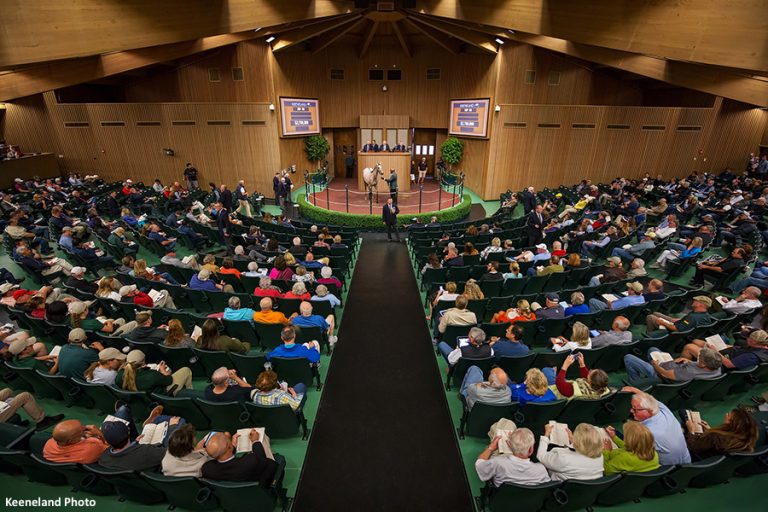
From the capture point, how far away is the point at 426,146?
2148 cm

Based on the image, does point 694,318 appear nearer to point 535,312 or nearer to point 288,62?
point 535,312

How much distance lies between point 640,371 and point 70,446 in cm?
620

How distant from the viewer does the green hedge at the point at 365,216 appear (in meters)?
13.2

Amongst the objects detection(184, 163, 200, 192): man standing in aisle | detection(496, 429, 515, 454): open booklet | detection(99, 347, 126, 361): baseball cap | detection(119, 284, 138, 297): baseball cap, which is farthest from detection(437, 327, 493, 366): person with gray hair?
detection(184, 163, 200, 192): man standing in aisle

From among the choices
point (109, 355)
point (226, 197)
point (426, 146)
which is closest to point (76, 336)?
point (109, 355)

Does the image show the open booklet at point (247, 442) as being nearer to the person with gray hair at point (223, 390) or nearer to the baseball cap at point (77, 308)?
the person with gray hair at point (223, 390)

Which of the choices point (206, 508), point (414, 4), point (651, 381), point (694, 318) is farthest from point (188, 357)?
point (414, 4)

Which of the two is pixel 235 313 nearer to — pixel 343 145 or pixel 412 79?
pixel 343 145

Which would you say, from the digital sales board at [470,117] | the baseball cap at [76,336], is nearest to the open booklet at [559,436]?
the baseball cap at [76,336]

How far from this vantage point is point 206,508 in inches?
127

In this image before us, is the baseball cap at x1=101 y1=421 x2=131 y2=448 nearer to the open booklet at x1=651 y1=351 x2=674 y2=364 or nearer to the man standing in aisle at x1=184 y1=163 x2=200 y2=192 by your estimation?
the open booklet at x1=651 y1=351 x2=674 y2=364

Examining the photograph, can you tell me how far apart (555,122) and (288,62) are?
13069mm

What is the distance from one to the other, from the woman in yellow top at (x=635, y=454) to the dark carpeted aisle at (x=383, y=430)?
1.38m

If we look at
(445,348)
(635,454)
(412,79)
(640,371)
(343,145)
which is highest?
(412,79)
